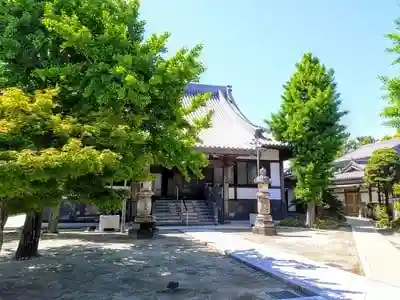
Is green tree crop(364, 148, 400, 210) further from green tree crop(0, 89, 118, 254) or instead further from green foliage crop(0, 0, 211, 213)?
green tree crop(0, 89, 118, 254)

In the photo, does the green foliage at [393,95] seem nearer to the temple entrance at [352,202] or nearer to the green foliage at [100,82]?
the green foliage at [100,82]

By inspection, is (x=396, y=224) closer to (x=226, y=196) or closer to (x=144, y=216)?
(x=226, y=196)

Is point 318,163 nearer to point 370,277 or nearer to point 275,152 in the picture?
point 275,152

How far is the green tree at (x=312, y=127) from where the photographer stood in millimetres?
18234

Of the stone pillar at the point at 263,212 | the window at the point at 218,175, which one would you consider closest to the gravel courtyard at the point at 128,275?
the stone pillar at the point at 263,212

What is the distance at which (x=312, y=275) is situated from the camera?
6984mm

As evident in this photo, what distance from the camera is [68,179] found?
5.37m

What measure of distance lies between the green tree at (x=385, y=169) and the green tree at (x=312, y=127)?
2.78 m

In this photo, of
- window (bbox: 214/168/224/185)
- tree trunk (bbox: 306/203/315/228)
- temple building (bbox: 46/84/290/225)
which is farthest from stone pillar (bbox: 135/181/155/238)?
tree trunk (bbox: 306/203/315/228)

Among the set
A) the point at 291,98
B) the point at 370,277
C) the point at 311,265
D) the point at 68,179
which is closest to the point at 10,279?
the point at 68,179

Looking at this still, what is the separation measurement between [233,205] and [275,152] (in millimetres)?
4604

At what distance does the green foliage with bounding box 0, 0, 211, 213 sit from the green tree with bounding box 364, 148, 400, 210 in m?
15.6

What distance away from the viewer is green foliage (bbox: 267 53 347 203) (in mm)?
18234

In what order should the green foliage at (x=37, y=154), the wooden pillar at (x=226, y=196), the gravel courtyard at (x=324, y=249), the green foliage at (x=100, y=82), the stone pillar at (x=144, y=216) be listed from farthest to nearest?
the wooden pillar at (x=226, y=196) < the stone pillar at (x=144, y=216) < the gravel courtyard at (x=324, y=249) < the green foliage at (x=100, y=82) < the green foliage at (x=37, y=154)
